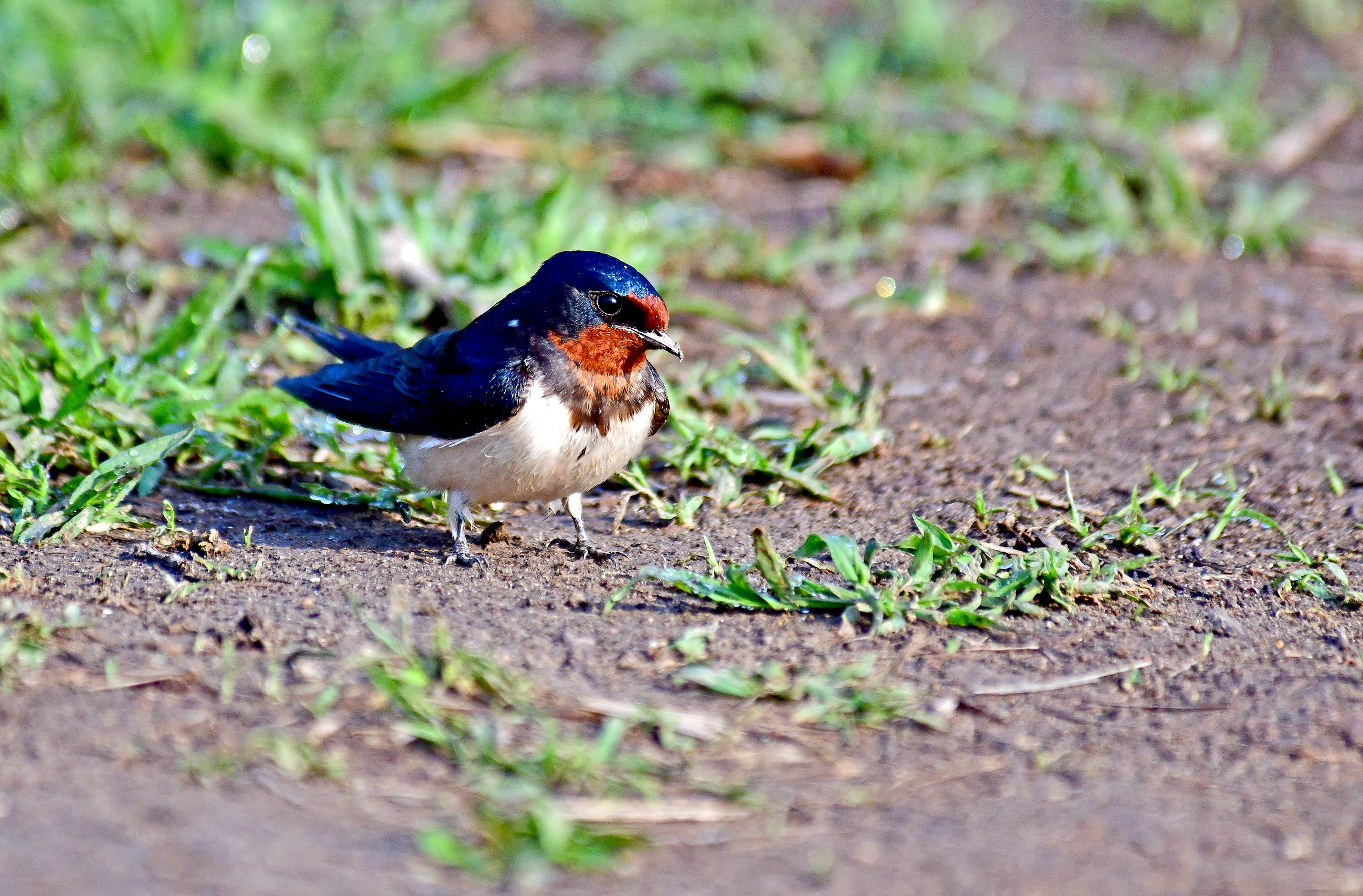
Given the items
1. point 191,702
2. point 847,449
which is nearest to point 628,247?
point 847,449

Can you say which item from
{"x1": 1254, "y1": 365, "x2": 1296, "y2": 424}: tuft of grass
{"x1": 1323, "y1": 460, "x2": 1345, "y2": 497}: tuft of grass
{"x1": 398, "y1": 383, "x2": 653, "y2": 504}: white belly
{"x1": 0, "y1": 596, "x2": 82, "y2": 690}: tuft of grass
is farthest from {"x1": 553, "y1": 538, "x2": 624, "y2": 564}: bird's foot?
{"x1": 1254, "y1": 365, "x2": 1296, "y2": 424}: tuft of grass

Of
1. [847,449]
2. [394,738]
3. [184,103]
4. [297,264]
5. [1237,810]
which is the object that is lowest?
[1237,810]

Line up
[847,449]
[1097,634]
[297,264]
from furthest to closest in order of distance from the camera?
[297,264] → [847,449] → [1097,634]

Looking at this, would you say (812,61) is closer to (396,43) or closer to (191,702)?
(396,43)

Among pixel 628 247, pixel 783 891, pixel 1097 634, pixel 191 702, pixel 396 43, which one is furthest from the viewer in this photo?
pixel 396 43

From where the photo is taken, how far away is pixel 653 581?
4316 millimetres

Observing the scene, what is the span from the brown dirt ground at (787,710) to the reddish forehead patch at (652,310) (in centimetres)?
69

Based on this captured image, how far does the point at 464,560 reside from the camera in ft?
14.7

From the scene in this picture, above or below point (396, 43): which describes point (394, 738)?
below

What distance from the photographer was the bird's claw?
4480mm

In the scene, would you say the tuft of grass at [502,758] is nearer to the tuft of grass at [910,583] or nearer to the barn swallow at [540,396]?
the tuft of grass at [910,583]

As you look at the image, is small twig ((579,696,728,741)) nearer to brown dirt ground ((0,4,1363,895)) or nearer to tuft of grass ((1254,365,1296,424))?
brown dirt ground ((0,4,1363,895))

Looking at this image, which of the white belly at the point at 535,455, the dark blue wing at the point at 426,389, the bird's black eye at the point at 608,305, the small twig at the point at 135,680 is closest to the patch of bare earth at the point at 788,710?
the small twig at the point at 135,680

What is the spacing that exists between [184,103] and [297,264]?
1893mm
